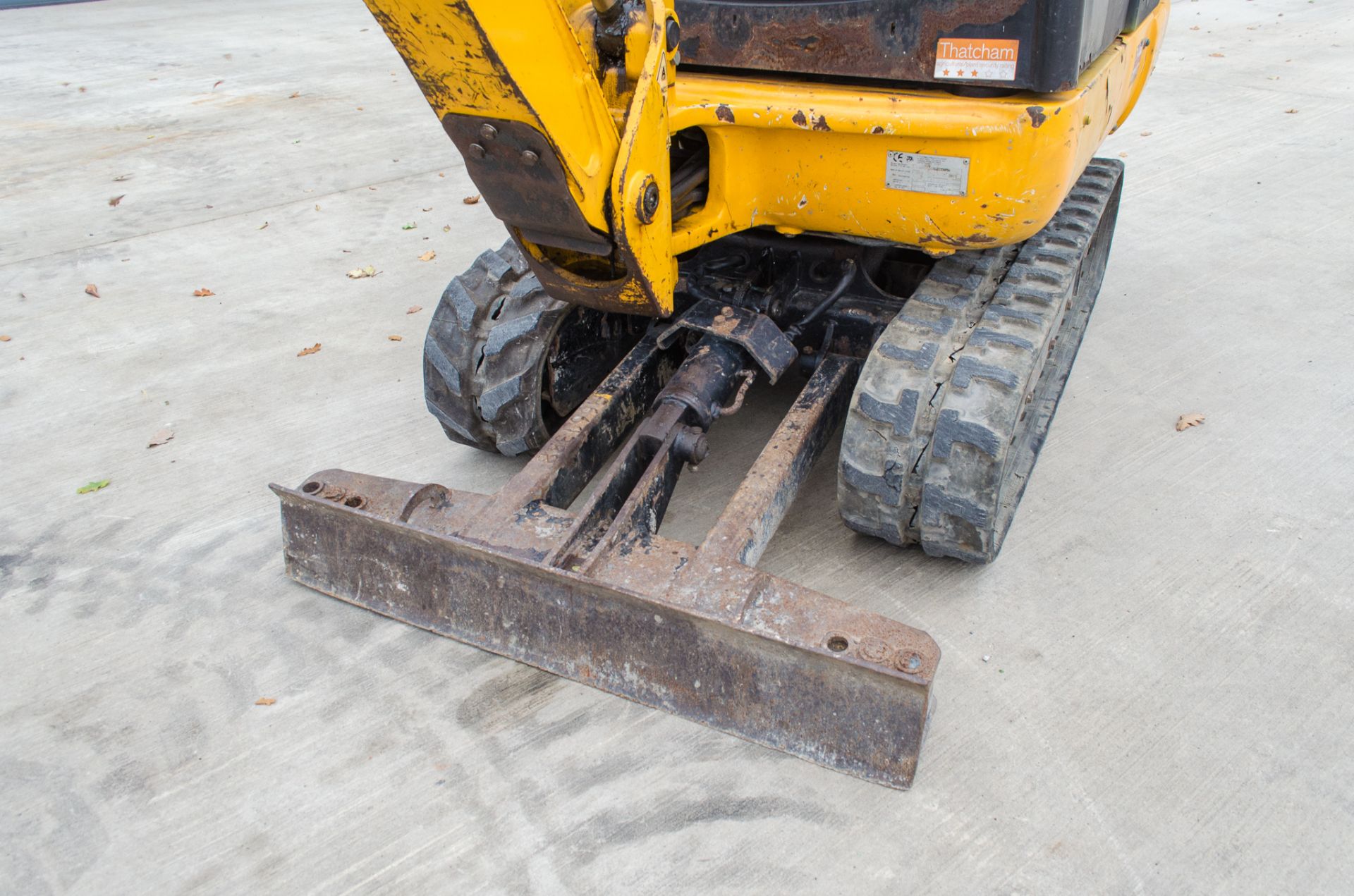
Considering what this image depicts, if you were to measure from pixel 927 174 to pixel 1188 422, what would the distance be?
1738 mm

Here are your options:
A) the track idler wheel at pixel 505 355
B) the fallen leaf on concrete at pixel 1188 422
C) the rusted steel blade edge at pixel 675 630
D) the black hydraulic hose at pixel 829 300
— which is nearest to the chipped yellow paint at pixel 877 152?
the black hydraulic hose at pixel 829 300

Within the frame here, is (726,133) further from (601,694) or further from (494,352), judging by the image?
(601,694)

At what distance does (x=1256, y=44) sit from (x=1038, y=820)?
9167 millimetres

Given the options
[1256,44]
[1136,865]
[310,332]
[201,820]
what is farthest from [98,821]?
[1256,44]

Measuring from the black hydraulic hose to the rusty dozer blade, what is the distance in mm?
186

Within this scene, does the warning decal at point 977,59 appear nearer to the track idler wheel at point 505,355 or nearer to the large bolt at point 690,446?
the large bolt at point 690,446

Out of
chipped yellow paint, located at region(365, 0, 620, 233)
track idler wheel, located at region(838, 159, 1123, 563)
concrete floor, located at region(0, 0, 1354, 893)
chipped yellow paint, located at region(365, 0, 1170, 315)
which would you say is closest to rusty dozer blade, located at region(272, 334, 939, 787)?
concrete floor, located at region(0, 0, 1354, 893)

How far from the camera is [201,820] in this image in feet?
7.65

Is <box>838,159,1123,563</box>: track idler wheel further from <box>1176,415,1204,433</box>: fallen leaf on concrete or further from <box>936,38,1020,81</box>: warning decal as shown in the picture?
<box>1176,415,1204,433</box>: fallen leaf on concrete

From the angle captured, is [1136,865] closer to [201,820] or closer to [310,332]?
[201,820]

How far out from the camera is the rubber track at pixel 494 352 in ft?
10.4

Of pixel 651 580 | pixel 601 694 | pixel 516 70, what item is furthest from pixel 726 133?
pixel 601 694

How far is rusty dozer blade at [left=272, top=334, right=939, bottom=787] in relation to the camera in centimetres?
225

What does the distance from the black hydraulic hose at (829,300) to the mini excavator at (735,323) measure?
0.5 inches
